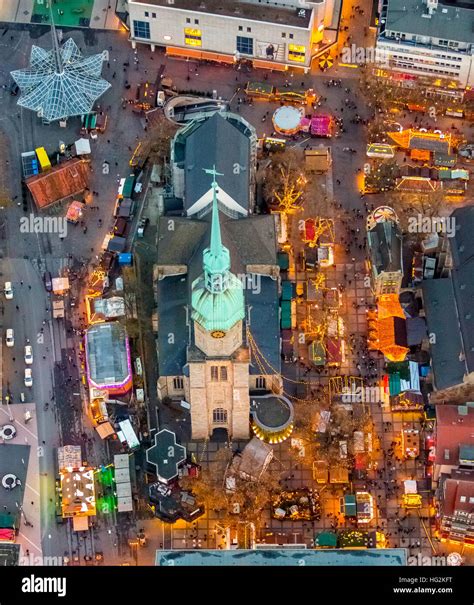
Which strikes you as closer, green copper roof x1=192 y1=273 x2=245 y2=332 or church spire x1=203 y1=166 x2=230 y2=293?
church spire x1=203 y1=166 x2=230 y2=293

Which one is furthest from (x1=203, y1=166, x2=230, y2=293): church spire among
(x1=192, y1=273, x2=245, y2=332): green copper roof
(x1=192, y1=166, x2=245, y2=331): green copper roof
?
(x1=192, y1=273, x2=245, y2=332): green copper roof

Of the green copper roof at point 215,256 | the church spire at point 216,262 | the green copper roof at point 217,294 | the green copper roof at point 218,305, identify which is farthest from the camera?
the green copper roof at point 218,305

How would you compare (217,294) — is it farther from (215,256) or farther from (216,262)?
(215,256)

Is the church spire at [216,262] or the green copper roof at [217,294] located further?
the green copper roof at [217,294]

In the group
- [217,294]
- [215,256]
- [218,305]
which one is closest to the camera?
[215,256]

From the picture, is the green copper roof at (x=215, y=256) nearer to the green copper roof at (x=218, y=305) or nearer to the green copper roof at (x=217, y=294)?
the green copper roof at (x=217, y=294)

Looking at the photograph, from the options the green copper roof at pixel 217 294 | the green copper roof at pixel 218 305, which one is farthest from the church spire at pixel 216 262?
the green copper roof at pixel 218 305

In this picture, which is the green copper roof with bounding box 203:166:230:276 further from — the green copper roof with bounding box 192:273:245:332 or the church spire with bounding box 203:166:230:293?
the green copper roof with bounding box 192:273:245:332

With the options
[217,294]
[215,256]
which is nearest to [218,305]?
[217,294]
